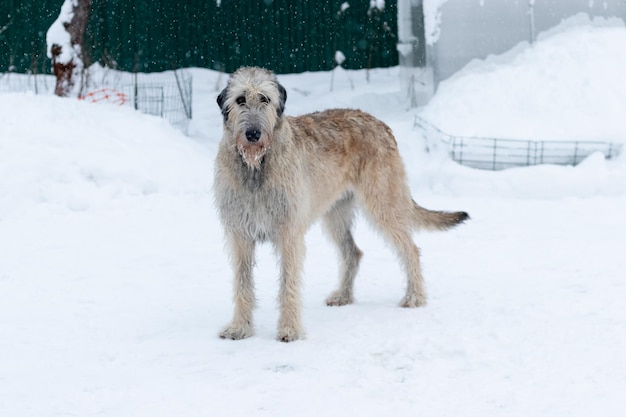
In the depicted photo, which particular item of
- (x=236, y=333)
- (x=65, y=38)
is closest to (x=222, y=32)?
(x=65, y=38)

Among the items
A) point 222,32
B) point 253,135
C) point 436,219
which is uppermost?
point 222,32

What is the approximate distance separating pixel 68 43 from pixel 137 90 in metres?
2.40

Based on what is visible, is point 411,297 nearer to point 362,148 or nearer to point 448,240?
point 362,148

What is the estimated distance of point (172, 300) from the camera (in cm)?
629

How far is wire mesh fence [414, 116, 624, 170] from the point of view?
10.5m

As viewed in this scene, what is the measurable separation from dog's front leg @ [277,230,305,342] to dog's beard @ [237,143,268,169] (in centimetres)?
53

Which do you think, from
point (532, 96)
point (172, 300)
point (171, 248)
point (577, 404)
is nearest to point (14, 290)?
point (172, 300)

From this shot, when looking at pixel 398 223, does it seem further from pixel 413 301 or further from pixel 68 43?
pixel 68 43

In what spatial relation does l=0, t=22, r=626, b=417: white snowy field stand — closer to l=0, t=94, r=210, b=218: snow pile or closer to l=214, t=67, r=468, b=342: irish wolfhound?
l=0, t=94, r=210, b=218: snow pile

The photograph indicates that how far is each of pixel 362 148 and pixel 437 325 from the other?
1.40 m

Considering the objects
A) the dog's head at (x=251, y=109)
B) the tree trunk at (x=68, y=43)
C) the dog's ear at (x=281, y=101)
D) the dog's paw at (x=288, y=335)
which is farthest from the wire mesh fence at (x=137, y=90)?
the dog's paw at (x=288, y=335)

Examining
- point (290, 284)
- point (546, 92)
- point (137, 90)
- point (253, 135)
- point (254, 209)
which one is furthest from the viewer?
point (137, 90)

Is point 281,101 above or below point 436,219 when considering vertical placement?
above

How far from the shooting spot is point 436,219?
21.4ft
